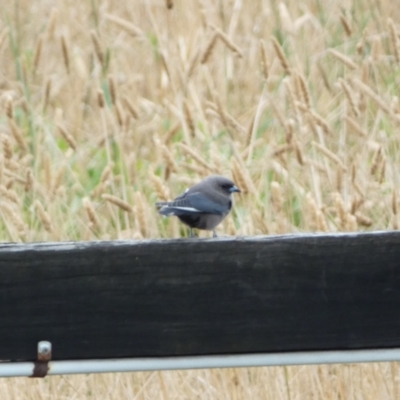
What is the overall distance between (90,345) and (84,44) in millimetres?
3959

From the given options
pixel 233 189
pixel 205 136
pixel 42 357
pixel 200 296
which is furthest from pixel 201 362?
pixel 205 136

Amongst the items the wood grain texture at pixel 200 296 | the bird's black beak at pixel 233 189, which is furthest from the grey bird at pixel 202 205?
the wood grain texture at pixel 200 296

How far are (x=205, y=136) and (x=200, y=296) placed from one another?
2.28 metres

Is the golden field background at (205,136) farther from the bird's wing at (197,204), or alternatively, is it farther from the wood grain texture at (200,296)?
the wood grain texture at (200,296)

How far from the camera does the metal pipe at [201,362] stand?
4.67 feet

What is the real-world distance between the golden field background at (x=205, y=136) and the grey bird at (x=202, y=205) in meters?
0.05

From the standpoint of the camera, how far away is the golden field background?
2.64 meters

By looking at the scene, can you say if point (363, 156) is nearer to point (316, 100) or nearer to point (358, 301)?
point (316, 100)

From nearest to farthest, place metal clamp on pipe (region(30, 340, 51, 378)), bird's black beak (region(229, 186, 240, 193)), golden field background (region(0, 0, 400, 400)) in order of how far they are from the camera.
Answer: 1. metal clamp on pipe (region(30, 340, 51, 378))
2. golden field background (region(0, 0, 400, 400))
3. bird's black beak (region(229, 186, 240, 193))

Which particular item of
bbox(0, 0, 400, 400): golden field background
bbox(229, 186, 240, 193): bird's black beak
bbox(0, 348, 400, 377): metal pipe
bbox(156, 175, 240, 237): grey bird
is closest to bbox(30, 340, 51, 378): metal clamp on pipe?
bbox(0, 348, 400, 377): metal pipe

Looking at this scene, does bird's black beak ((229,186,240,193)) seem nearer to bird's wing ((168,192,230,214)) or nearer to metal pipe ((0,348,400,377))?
bird's wing ((168,192,230,214))

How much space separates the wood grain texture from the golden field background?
88 centimetres

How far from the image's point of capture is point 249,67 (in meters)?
4.43

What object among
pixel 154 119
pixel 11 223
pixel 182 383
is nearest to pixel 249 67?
pixel 154 119
